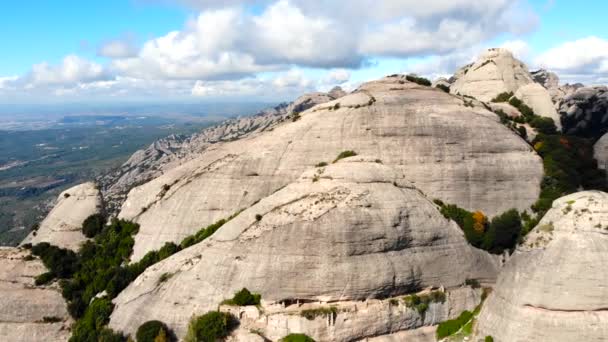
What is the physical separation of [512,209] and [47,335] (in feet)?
136

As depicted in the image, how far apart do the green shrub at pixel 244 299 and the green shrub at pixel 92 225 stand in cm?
2331

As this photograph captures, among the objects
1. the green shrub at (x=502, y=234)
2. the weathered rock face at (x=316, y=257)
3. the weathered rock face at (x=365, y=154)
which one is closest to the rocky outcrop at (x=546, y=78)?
the weathered rock face at (x=365, y=154)

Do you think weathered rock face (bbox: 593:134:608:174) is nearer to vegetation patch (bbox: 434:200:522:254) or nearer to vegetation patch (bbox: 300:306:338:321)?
vegetation patch (bbox: 434:200:522:254)

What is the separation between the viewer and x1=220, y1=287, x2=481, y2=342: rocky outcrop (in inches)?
1224

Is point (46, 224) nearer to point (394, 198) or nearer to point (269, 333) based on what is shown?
point (269, 333)

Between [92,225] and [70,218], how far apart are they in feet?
9.67

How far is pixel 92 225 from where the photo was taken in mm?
48969

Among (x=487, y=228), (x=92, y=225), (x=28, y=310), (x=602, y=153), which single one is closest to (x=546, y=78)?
(x=602, y=153)

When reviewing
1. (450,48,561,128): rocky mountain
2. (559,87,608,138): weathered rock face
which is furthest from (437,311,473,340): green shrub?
(559,87,608,138): weathered rock face

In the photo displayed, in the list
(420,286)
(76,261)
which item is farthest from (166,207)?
A: (420,286)

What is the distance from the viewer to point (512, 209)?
144ft

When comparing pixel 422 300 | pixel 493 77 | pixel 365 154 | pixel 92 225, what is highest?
pixel 493 77

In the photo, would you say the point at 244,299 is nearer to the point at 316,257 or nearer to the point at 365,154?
the point at 316,257

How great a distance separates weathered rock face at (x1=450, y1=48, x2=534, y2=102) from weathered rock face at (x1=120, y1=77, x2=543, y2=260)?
3058 cm
